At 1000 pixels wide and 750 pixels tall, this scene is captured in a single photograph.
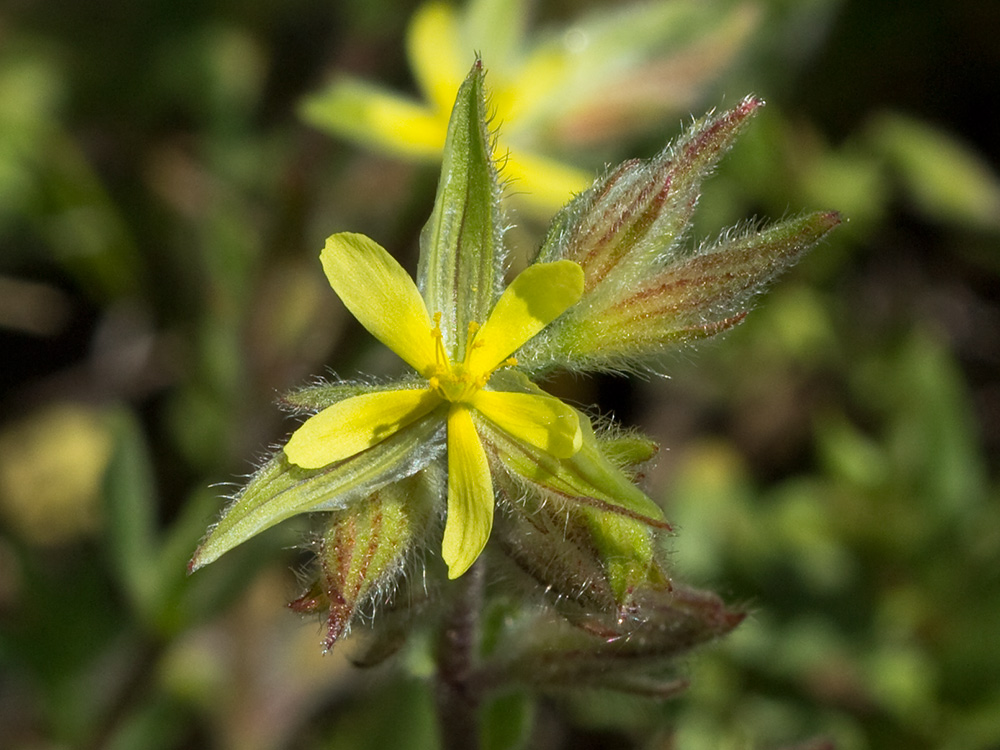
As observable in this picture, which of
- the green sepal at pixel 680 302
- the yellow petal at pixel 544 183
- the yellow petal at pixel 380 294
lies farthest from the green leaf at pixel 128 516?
the green sepal at pixel 680 302

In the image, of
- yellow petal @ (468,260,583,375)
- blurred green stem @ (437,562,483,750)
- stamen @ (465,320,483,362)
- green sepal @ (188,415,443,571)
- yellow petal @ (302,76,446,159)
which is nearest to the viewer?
green sepal @ (188,415,443,571)

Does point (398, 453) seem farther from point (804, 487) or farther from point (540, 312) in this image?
point (804, 487)

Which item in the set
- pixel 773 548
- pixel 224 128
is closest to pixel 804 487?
pixel 773 548

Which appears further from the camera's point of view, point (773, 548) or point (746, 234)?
point (773, 548)

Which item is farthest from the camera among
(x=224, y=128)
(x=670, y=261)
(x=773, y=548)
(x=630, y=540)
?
(x=224, y=128)

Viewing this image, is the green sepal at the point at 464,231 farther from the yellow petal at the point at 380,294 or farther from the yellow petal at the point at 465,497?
the yellow petal at the point at 465,497

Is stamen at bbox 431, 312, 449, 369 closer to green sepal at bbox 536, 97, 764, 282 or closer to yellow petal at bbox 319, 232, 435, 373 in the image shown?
yellow petal at bbox 319, 232, 435, 373

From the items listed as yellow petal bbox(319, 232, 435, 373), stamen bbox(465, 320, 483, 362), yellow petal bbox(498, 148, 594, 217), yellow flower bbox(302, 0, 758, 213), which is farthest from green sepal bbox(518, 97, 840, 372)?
yellow petal bbox(498, 148, 594, 217)
